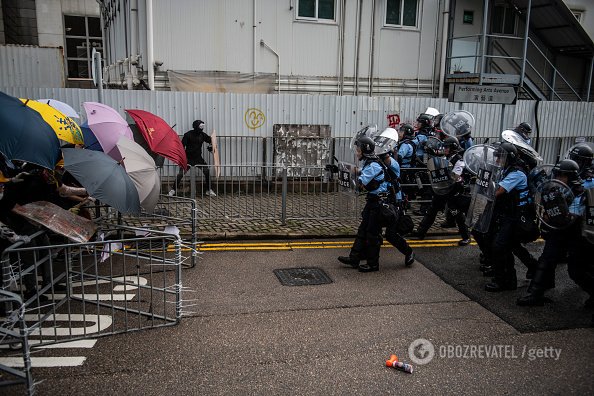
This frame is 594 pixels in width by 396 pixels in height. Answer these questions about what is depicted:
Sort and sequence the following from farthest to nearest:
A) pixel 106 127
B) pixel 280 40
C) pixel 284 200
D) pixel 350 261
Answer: pixel 280 40 < pixel 284 200 < pixel 350 261 < pixel 106 127

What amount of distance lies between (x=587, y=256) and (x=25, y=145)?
6.27 meters

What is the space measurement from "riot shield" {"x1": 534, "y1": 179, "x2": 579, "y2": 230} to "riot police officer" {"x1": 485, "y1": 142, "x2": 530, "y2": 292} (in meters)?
0.44

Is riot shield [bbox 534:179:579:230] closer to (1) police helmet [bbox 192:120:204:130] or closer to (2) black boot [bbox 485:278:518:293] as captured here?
(2) black boot [bbox 485:278:518:293]

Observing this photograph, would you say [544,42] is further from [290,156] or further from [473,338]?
[473,338]

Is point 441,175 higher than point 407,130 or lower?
lower

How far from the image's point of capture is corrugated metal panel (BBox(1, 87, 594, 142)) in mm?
11859

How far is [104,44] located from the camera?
20281 mm

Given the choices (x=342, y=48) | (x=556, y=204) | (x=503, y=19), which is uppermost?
(x=503, y=19)

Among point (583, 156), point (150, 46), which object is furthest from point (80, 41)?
point (583, 156)

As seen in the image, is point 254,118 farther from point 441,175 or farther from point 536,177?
point 536,177

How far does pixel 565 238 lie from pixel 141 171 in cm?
512

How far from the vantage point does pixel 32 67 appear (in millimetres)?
15500

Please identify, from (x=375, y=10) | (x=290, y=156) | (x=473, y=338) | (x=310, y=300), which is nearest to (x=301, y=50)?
(x=375, y=10)
